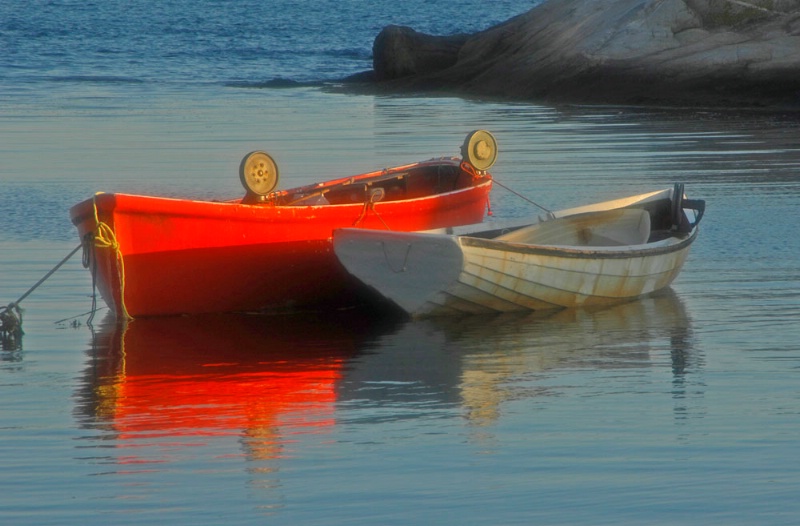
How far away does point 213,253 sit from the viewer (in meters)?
11.7

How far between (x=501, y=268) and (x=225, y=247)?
233 centimetres

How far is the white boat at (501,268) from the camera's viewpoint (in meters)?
10.9

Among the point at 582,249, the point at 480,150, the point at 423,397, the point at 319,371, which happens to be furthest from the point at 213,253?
the point at 480,150

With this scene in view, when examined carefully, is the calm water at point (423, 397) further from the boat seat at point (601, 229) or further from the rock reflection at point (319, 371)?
the boat seat at point (601, 229)

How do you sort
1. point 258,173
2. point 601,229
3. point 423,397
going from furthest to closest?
1. point 601,229
2. point 258,173
3. point 423,397

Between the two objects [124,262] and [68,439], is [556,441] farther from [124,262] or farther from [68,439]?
[124,262]

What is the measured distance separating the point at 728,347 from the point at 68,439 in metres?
4.78

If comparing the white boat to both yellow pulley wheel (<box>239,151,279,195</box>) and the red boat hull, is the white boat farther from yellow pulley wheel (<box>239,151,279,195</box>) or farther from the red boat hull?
yellow pulley wheel (<box>239,151,279,195</box>)

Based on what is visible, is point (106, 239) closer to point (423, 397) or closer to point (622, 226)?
point (423, 397)

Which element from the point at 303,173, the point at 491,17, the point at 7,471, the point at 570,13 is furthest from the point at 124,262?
the point at 491,17

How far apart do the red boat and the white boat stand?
3.05ft

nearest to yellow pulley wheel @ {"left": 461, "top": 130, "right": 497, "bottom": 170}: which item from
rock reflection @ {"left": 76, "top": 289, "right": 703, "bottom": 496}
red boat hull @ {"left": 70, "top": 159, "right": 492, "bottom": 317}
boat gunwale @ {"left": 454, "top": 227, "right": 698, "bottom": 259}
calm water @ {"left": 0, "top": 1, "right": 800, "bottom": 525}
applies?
red boat hull @ {"left": 70, "top": 159, "right": 492, "bottom": 317}

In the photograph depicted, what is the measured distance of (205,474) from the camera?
711 cm

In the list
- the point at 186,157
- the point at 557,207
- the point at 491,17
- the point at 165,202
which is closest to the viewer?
the point at 165,202
